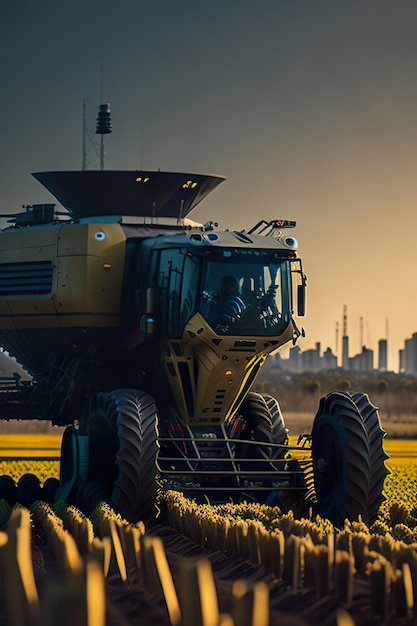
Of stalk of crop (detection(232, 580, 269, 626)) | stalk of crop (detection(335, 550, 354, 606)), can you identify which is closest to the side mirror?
stalk of crop (detection(335, 550, 354, 606))

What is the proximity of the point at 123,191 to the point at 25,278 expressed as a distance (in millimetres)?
2457

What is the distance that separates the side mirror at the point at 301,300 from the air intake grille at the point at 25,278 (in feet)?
16.1

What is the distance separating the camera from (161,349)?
21.6 m

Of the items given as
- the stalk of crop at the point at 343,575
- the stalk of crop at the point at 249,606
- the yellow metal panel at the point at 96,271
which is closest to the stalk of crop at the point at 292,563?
the stalk of crop at the point at 343,575

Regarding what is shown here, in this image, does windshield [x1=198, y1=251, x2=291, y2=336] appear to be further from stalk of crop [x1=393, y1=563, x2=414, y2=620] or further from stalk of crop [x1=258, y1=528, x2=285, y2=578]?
stalk of crop [x1=393, y1=563, x2=414, y2=620]

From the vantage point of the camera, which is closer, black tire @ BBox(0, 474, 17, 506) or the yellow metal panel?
the yellow metal panel

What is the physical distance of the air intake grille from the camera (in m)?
23.3

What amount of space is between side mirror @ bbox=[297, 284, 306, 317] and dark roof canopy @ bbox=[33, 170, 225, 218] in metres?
4.18

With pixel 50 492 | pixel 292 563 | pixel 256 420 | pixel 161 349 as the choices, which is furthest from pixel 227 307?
pixel 292 563

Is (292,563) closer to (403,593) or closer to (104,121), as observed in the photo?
(403,593)

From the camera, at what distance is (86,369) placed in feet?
75.0

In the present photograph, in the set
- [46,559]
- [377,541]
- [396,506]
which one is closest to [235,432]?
[396,506]

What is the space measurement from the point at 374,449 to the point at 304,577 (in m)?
6.72

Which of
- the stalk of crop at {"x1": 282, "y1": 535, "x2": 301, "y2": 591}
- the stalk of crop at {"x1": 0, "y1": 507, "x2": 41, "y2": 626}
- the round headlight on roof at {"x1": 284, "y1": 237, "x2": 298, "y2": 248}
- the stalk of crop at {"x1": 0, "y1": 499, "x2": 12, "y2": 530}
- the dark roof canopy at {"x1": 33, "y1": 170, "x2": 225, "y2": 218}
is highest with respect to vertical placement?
the dark roof canopy at {"x1": 33, "y1": 170, "x2": 225, "y2": 218}
